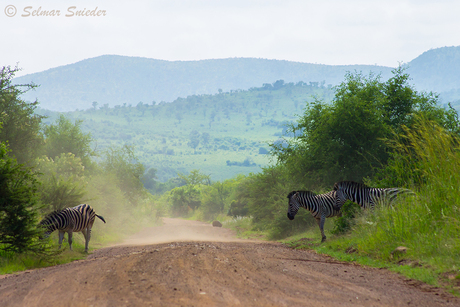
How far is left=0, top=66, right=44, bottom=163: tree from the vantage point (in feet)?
83.1

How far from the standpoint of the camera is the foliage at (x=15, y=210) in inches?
403

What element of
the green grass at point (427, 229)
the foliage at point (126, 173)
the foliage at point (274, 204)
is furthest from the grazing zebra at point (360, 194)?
the foliage at point (126, 173)

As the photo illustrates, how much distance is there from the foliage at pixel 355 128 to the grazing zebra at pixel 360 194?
229 inches

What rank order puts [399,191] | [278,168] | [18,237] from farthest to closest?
[278,168] < [399,191] < [18,237]

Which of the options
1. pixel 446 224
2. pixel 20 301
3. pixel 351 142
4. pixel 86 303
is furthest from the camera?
pixel 351 142

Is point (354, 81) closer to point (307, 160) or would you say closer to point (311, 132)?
point (311, 132)

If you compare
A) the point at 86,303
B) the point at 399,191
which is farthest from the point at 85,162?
the point at 86,303

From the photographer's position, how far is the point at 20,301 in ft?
18.2

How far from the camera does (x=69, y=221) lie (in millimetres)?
14586

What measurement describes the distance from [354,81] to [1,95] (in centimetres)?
2213

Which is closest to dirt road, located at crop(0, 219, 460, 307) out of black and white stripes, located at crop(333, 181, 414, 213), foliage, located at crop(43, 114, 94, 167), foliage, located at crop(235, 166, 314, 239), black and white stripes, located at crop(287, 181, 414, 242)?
black and white stripes, located at crop(287, 181, 414, 242)

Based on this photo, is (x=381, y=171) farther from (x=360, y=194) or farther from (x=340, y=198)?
(x=340, y=198)

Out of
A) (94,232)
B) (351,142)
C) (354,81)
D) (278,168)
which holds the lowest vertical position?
(94,232)

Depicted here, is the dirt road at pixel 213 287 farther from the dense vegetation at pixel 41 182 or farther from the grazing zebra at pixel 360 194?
the grazing zebra at pixel 360 194
